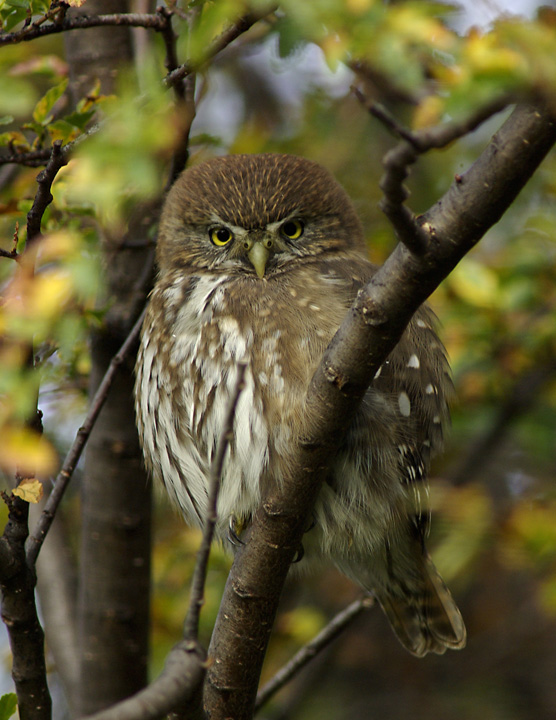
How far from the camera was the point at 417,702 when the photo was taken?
18.5 feet

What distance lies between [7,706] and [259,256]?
1.66 m

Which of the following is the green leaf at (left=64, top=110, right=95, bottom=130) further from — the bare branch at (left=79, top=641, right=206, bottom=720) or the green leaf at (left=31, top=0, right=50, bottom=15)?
the bare branch at (left=79, top=641, right=206, bottom=720)

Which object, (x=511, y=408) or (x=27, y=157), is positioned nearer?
(x=27, y=157)

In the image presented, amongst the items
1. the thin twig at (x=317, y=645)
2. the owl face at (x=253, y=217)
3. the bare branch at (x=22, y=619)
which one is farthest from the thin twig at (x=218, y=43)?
the thin twig at (x=317, y=645)

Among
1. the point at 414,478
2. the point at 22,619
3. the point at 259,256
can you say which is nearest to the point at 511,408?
the point at 414,478

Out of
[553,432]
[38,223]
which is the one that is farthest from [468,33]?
[553,432]

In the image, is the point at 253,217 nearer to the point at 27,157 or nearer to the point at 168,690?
the point at 27,157

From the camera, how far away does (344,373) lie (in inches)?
77.5

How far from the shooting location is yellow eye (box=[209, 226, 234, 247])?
3135 millimetres

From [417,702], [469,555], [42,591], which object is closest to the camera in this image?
[42,591]

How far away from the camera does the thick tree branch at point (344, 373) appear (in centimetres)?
172

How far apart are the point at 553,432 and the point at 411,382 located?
1684 mm

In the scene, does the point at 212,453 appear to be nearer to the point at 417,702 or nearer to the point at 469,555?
the point at 469,555

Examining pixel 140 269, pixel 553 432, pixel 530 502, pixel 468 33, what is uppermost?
pixel 468 33
